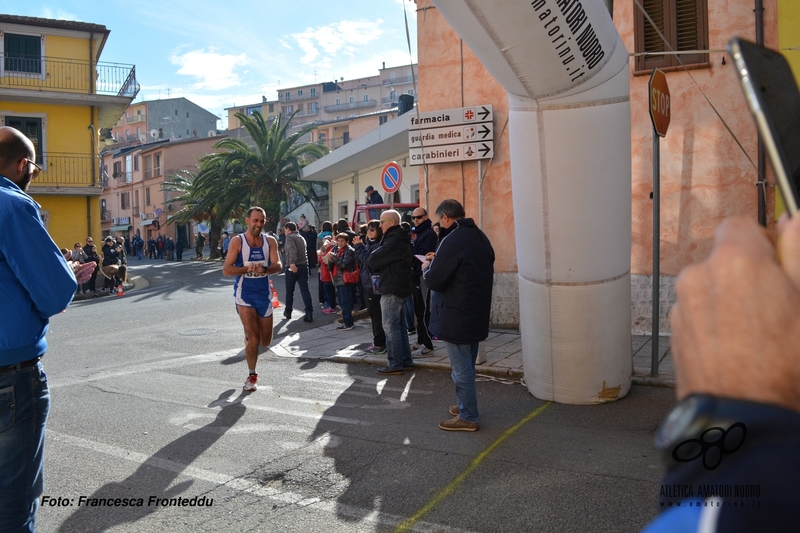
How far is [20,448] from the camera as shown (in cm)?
267

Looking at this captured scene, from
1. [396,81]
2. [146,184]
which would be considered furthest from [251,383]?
[396,81]

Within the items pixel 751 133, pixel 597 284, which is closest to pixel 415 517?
pixel 597 284

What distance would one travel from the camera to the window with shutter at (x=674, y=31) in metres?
9.31

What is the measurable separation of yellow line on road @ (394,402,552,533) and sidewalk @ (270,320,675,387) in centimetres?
168

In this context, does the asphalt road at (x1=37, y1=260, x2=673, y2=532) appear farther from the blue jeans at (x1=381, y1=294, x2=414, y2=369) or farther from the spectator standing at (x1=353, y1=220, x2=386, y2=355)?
the spectator standing at (x1=353, y1=220, x2=386, y2=355)

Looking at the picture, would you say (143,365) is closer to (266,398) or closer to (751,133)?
(266,398)

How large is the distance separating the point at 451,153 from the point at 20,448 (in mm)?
8775

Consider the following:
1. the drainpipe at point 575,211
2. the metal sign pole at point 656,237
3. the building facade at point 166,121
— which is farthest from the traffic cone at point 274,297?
the building facade at point 166,121

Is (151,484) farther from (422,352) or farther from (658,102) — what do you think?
(658,102)

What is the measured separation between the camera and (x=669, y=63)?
952 centimetres

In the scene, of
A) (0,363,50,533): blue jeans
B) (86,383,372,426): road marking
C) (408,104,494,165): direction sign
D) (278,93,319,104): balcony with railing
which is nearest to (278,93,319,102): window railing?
(278,93,319,104): balcony with railing

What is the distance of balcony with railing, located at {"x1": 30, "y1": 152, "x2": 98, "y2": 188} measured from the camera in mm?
29422

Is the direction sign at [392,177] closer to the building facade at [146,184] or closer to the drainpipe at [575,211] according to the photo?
the drainpipe at [575,211]

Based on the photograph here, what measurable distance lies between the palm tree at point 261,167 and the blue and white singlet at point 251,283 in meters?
24.7
